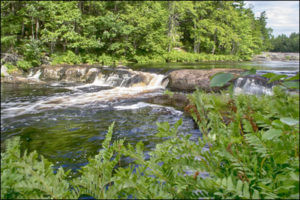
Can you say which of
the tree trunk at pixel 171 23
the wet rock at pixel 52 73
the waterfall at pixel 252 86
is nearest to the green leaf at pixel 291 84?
the waterfall at pixel 252 86

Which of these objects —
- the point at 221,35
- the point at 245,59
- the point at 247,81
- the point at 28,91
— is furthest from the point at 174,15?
the point at 28,91

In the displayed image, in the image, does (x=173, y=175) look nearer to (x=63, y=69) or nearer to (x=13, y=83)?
(x=13, y=83)

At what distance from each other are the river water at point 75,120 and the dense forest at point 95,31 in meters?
9.53

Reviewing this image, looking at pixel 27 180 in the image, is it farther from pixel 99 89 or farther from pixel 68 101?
pixel 99 89

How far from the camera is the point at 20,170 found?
1.02 meters

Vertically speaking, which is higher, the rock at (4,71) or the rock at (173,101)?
the rock at (4,71)

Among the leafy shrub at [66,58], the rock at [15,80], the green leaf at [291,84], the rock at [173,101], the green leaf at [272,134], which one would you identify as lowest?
the rock at [173,101]

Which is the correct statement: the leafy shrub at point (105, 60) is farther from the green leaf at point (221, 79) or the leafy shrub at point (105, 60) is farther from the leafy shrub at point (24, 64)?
the green leaf at point (221, 79)

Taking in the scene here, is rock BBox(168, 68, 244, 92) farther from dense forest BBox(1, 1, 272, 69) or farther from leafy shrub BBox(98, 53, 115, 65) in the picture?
dense forest BBox(1, 1, 272, 69)

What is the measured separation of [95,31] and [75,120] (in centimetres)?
1877

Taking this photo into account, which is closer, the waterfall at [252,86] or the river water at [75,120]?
the river water at [75,120]

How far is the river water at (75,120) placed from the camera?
18.7 ft

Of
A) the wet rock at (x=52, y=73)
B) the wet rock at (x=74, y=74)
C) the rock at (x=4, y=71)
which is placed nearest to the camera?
the rock at (x=4, y=71)

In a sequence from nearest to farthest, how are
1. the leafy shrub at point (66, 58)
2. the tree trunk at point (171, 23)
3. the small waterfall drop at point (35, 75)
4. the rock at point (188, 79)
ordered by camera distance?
the rock at point (188, 79) → the small waterfall drop at point (35, 75) → the leafy shrub at point (66, 58) → the tree trunk at point (171, 23)
